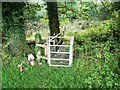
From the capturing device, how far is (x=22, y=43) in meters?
3.60

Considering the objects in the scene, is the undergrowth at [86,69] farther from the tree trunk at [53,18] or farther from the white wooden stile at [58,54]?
the tree trunk at [53,18]

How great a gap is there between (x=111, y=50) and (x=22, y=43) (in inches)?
30.3

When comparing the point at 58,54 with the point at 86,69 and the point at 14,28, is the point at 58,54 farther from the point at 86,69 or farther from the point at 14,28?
the point at 14,28

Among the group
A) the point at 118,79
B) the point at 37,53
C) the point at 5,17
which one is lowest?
the point at 118,79

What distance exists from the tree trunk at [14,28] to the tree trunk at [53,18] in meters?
0.24

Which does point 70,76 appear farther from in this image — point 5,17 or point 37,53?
point 5,17

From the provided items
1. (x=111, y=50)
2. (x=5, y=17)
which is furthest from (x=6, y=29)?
(x=111, y=50)

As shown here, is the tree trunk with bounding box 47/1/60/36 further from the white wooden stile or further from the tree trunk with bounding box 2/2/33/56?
the tree trunk with bounding box 2/2/33/56

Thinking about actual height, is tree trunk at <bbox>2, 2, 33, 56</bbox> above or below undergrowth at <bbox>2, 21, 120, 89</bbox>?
above

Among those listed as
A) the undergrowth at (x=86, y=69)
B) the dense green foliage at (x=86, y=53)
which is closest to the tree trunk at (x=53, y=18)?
the dense green foliage at (x=86, y=53)

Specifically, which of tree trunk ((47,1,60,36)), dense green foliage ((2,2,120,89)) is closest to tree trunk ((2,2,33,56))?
dense green foliage ((2,2,120,89))

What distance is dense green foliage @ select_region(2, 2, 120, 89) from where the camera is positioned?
3.47 m

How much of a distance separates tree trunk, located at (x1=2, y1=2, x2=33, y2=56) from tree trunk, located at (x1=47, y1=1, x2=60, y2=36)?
9.3 inches

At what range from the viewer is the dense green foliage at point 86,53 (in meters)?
3.47
